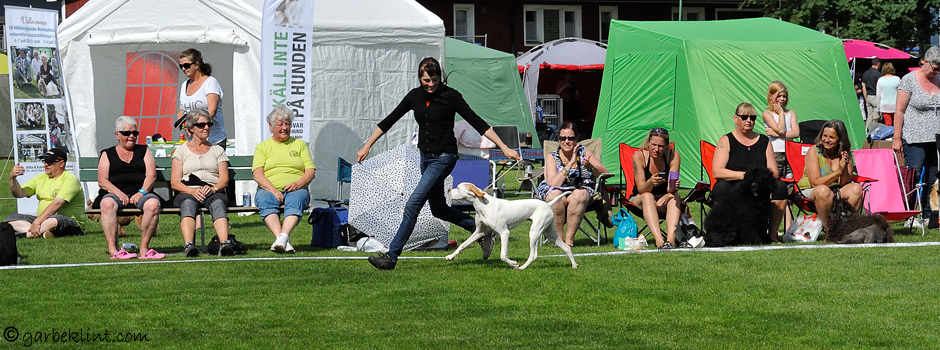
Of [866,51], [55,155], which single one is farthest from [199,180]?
[866,51]

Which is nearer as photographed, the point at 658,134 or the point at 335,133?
the point at 658,134

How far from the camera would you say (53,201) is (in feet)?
33.8

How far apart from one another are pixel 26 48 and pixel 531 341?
857cm

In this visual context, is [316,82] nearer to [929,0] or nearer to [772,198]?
[772,198]

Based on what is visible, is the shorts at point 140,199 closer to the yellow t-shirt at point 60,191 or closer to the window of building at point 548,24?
the yellow t-shirt at point 60,191

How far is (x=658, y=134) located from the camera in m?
9.06

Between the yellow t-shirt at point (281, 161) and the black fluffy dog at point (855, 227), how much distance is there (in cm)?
410

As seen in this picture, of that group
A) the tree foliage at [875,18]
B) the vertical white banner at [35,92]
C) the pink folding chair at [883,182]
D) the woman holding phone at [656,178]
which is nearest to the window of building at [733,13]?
the tree foliage at [875,18]

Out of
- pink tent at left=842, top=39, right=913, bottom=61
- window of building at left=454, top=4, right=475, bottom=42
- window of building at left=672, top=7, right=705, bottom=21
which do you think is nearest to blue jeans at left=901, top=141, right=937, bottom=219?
pink tent at left=842, top=39, right=913, bottom=61

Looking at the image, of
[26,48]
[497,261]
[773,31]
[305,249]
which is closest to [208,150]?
[305,249]

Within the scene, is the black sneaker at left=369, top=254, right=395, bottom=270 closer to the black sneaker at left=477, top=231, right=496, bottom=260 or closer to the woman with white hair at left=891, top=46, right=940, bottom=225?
the black sneaker at left=477, top=231, right=496, bottom=260

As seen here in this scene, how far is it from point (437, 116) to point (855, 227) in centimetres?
348

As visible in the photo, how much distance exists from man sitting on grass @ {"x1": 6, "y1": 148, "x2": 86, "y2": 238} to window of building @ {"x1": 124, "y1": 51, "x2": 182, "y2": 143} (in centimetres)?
457

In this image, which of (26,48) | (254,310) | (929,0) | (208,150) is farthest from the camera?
(929,0)
